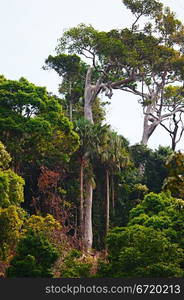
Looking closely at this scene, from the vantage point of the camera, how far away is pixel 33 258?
2233 cm

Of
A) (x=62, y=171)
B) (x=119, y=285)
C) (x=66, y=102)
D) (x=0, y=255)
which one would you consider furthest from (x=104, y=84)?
(x=119, y=285)

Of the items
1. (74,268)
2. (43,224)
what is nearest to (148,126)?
(43,224)

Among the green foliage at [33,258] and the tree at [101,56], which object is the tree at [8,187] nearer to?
the green foliage at [33,258]

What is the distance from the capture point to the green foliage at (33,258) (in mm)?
22188

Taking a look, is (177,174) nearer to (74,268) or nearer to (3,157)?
(74,268)

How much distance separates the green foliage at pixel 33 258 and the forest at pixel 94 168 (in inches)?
1.4

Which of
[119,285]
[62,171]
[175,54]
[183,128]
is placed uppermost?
[175,54]

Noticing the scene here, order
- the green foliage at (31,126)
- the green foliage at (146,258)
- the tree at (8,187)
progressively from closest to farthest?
the green foliage at (146,258) → the tree at (8,187) → the green foliage at (31,126)

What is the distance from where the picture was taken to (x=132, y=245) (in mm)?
22500

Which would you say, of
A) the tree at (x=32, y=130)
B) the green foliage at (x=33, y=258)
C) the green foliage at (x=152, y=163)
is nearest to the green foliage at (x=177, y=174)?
the green foliage at (x=33, y=258)

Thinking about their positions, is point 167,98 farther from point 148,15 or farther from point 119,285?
point 119,285

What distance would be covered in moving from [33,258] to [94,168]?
1694 cm

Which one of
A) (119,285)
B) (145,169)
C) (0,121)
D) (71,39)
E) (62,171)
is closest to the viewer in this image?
(119,285)

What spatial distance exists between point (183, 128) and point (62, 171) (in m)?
16.8
